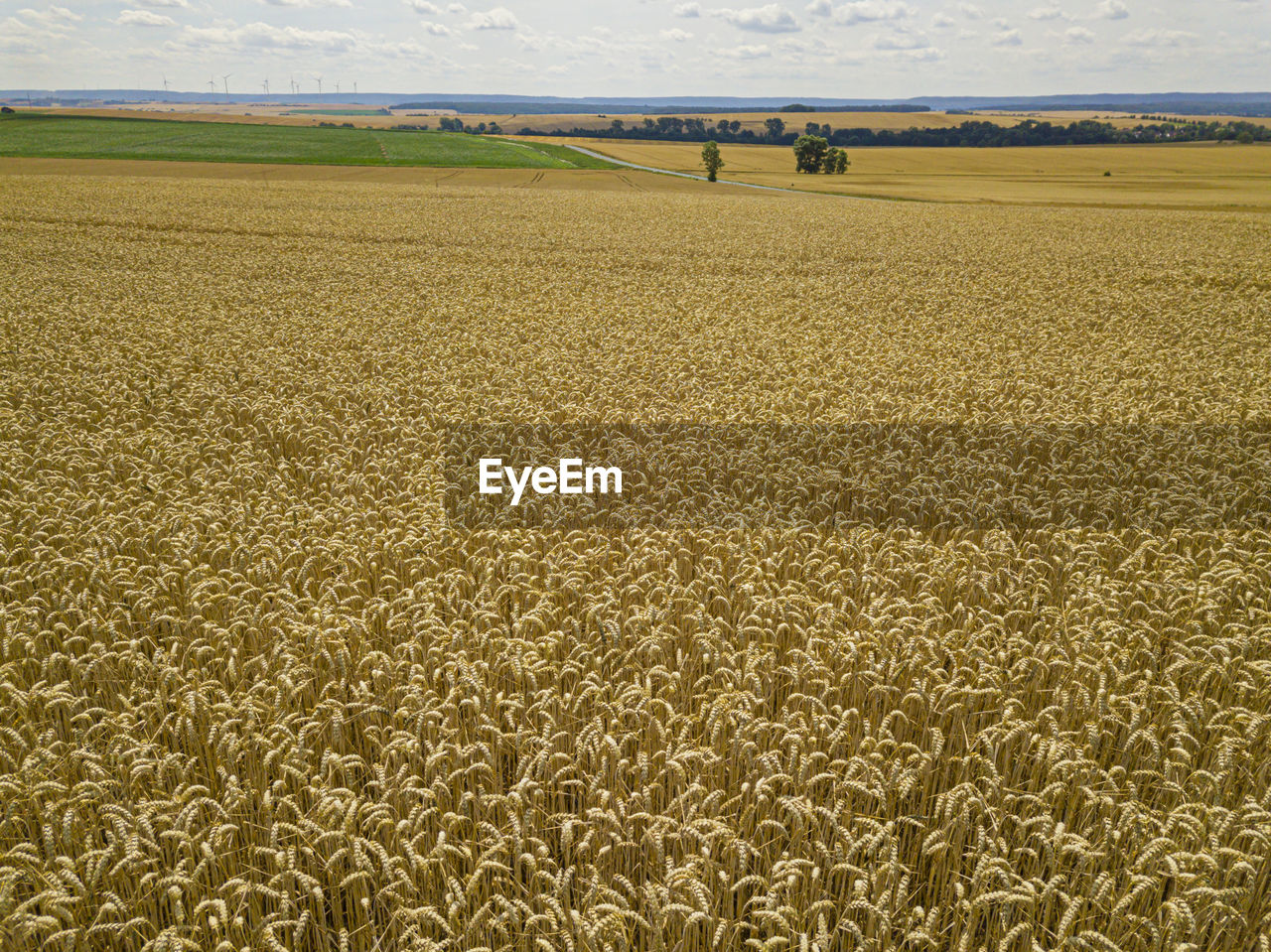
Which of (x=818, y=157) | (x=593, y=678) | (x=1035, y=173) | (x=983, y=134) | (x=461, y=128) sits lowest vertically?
(x=593, y=678)

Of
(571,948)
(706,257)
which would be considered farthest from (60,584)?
(706,257)

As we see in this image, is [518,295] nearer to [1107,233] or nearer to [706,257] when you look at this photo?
[706,257]

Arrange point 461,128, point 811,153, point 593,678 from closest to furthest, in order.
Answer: point 593,678 < point 811,153 < point 461,128

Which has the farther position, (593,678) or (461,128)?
(461,128)

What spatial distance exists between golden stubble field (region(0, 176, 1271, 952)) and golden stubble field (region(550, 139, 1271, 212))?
193 ft

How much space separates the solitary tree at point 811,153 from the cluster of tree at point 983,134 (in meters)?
23.0

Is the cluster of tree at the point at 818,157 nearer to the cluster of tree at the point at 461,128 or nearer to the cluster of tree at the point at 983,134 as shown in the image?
the cluster of tree at the point at 983,134

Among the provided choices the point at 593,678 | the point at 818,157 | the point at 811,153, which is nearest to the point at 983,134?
the point at 818,157

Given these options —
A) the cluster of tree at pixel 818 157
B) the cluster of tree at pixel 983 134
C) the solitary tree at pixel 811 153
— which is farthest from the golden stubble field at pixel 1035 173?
the cluster of tree at pixel 983 134

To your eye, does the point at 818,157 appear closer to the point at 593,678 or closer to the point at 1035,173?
the point at 1035,173

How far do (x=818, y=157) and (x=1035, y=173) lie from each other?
84.7 ft

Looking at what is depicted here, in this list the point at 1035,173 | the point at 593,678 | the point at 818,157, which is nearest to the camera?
the point at 593,678

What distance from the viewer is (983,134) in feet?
447

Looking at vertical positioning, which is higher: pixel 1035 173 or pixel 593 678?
pixel 1035 173
